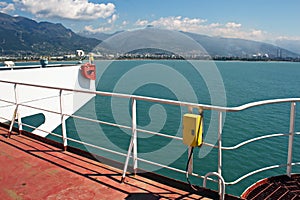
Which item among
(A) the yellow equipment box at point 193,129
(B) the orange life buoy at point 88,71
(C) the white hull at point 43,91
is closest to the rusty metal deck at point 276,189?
(A) the yellow equipment box at point 193,129

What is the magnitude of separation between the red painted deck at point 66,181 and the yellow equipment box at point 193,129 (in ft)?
1.69

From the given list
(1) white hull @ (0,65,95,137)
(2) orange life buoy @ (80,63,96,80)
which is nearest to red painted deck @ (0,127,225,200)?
(1) white hull @ (0,65,95,137)

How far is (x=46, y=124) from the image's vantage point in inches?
476

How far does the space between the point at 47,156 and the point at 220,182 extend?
7.59ft

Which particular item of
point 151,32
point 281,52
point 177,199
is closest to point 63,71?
point 151,32

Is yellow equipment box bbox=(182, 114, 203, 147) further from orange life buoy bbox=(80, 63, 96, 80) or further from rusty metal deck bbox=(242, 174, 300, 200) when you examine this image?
orange life buoy bbox=(80, 63, 96, 80)

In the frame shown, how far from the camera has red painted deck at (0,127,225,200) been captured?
8.05 feet

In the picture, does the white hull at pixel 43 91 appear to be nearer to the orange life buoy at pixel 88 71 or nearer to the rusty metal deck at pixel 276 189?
the orange life buoy at pixel 88 71

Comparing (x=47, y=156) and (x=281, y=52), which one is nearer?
(x=47, y=156)

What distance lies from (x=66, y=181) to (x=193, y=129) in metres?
1.47

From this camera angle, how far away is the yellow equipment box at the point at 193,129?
90.9 inches

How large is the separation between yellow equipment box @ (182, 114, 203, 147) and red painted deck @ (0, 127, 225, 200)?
1.69 ft

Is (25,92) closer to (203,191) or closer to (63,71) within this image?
(63,71)

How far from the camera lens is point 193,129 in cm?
234
